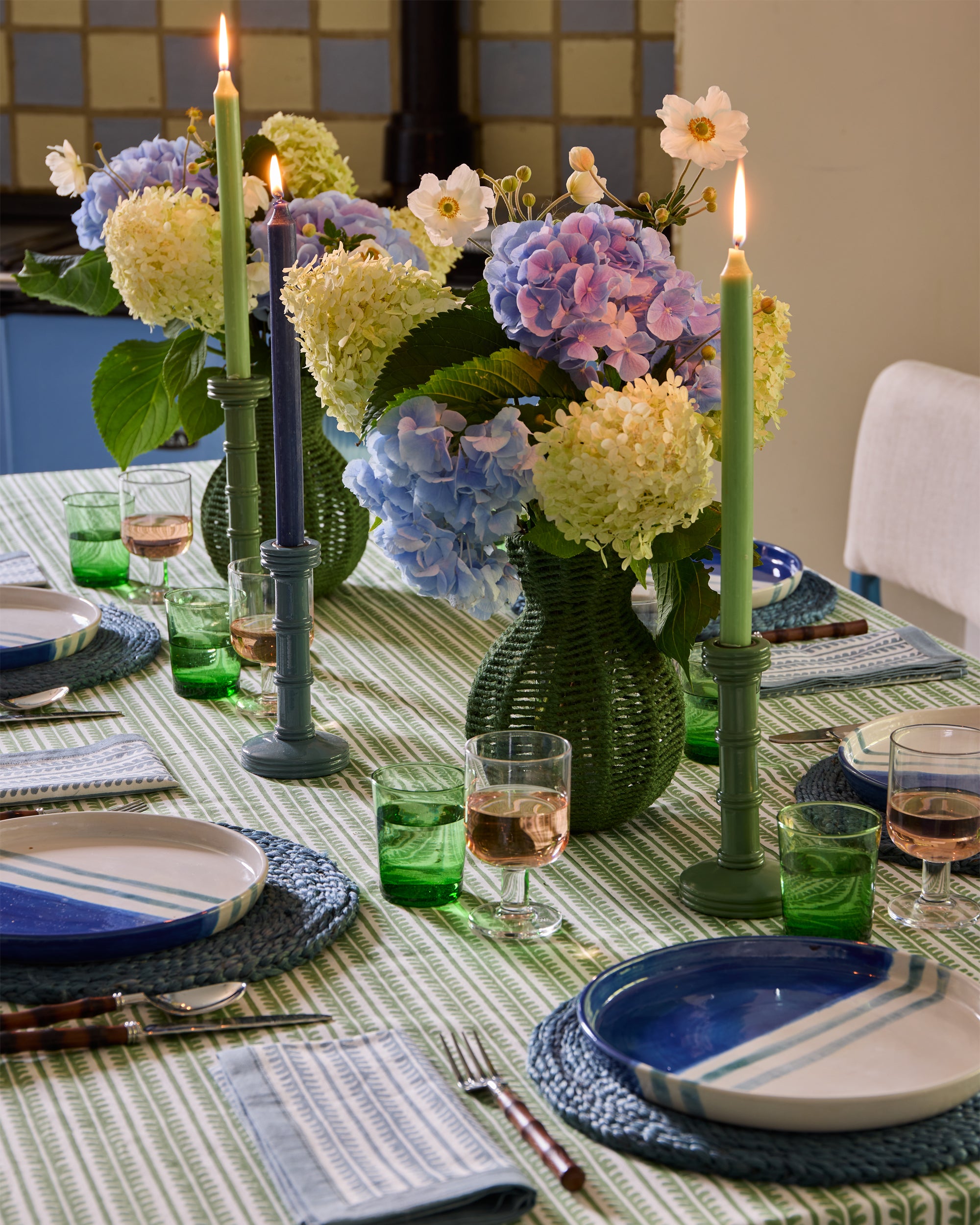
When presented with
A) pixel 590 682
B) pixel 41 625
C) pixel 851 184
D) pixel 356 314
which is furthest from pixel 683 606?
pixel 851 184

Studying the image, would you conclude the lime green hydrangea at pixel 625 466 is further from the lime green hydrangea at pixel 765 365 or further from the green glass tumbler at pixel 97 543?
the green glass tumbler at pixel 97 543

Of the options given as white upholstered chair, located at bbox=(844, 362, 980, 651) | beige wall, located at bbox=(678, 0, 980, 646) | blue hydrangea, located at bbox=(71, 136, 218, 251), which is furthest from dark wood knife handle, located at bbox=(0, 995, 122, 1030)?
beige wall, located at bbox=(678, 0, 980, 646)

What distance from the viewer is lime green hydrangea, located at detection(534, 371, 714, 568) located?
931 mm

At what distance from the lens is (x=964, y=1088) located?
0.74 m

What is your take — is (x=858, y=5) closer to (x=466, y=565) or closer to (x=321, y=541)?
(x=321, y=541)

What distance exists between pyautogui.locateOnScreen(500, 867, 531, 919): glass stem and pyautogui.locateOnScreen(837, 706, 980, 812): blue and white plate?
0.27m

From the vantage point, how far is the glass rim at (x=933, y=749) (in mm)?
974

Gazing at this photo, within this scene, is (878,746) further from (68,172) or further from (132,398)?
(68,172)

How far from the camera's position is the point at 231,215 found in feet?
4.31

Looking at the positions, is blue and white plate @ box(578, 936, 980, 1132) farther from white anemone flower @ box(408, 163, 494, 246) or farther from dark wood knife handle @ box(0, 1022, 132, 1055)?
white anemone flower @ box(408, 163, 494, 246)

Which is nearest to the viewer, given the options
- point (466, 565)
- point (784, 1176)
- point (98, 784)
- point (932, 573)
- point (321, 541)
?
point (784, 1176)

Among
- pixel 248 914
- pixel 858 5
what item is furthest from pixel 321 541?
pixel 858 5

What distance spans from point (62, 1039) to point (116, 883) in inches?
6.8

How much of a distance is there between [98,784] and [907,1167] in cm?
66
